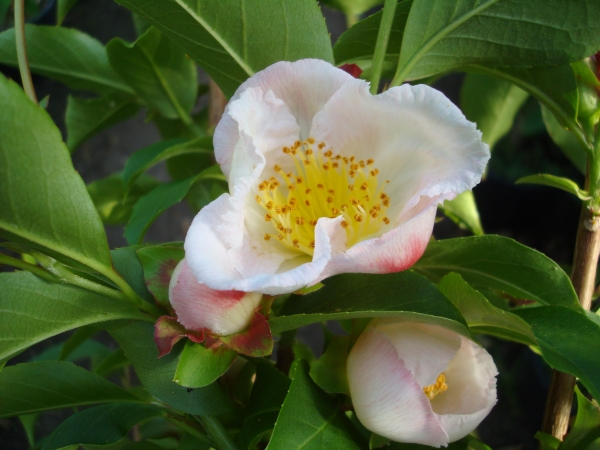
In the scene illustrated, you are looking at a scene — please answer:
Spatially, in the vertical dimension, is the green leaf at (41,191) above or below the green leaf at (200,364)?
above

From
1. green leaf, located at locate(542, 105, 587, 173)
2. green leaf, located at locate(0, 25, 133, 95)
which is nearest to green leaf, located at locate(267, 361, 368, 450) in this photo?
green leaf, located at locate(542, 105, 587, 173)

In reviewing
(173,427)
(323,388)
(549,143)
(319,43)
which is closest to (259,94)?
(319,43)

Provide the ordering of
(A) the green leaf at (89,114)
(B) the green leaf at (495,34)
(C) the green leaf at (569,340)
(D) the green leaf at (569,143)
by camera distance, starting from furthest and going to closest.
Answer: (A) the green leaf at (89,114) → (D) the green leaf at (569,143) → (B) the green leaf at (495,34) → (C) the green leaf at (569,340)

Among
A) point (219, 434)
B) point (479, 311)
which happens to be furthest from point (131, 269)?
point (479, 311)

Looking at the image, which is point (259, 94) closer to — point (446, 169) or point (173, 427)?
point (446, 169)


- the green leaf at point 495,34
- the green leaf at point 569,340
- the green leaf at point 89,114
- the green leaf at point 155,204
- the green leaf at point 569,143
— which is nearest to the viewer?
the green leaf at point 569,340

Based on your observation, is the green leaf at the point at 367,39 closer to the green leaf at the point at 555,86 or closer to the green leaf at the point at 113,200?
the green leaf at the point at 555,86

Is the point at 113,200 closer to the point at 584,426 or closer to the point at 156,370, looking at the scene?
the point at 156,370

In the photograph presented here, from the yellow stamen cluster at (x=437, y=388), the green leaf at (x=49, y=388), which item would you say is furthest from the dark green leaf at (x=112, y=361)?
the yellow stamen cluster at (x=437, y=388)
